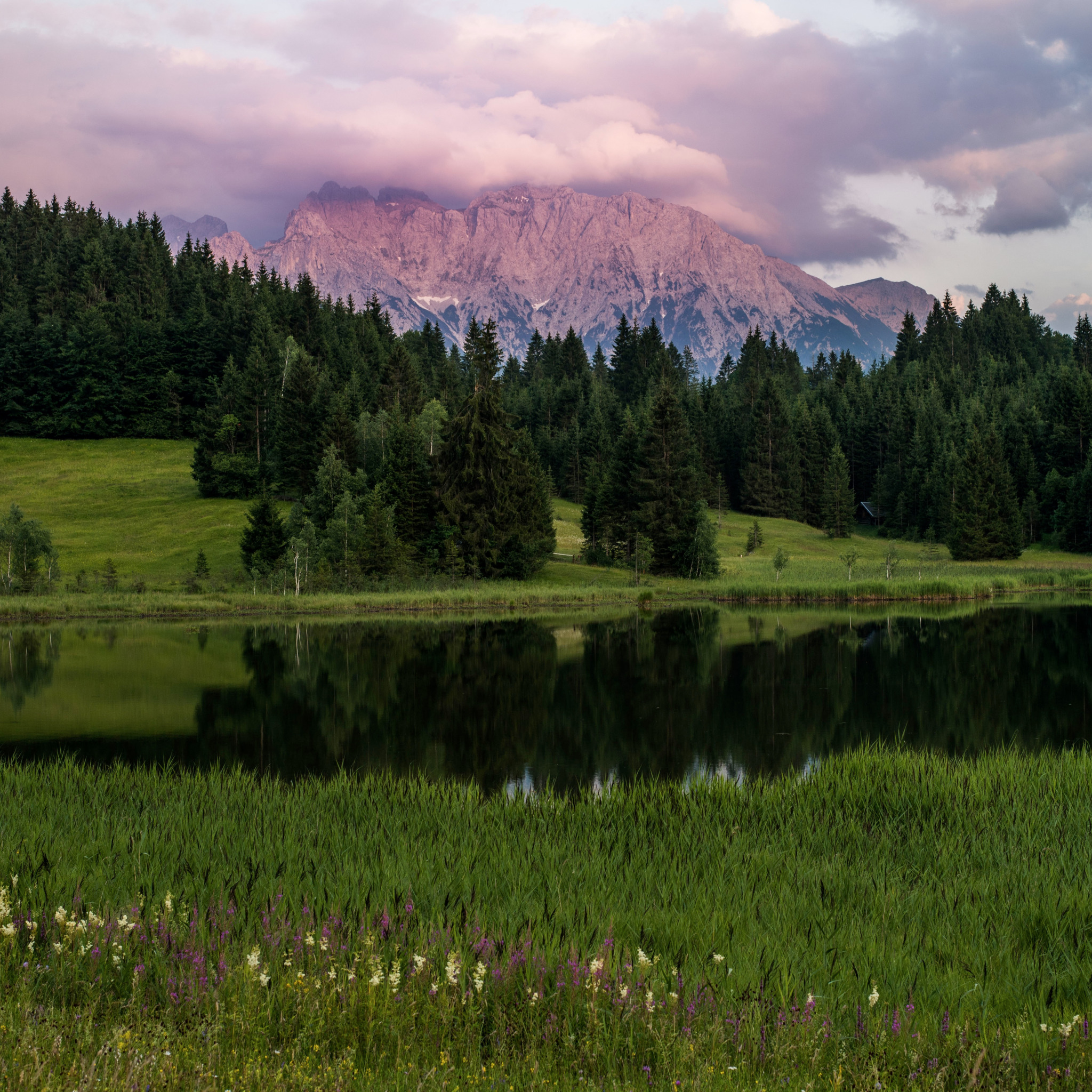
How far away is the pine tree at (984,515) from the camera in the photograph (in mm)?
96812

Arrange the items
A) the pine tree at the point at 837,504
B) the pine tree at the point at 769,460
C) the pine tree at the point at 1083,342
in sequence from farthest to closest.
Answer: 1. the pine tree at the point at 1083,342
2. the pine tree at the point at 769,460
3. the pine tree at the point at 837,504

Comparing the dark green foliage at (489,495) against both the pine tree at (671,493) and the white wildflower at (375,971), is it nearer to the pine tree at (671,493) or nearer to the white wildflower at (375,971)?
the pine tree at (671,493)

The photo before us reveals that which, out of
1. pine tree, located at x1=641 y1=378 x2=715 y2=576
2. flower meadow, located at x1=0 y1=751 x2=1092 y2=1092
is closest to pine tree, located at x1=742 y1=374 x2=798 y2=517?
pine tree, located at x1=641 y1=378 x2=715 y2=576

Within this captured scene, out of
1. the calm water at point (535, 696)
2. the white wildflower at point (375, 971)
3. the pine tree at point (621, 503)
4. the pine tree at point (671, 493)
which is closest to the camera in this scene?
the white wildflower at point (375, 971)

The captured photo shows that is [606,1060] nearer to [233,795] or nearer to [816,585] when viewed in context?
[233,795]

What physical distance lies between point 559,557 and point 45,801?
232 ft

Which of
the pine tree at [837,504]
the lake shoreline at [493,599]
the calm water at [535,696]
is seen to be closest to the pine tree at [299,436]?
the lake shoreline at [493,599]

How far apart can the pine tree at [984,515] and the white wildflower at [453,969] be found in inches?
3946

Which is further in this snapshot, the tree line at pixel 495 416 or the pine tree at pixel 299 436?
the pine tree at pixel 299 436

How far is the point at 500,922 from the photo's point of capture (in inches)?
294

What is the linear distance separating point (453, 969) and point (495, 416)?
69.5 m

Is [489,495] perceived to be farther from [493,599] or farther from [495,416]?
[493,599]

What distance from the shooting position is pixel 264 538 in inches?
2532

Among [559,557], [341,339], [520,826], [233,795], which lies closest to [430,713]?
[233,795]
